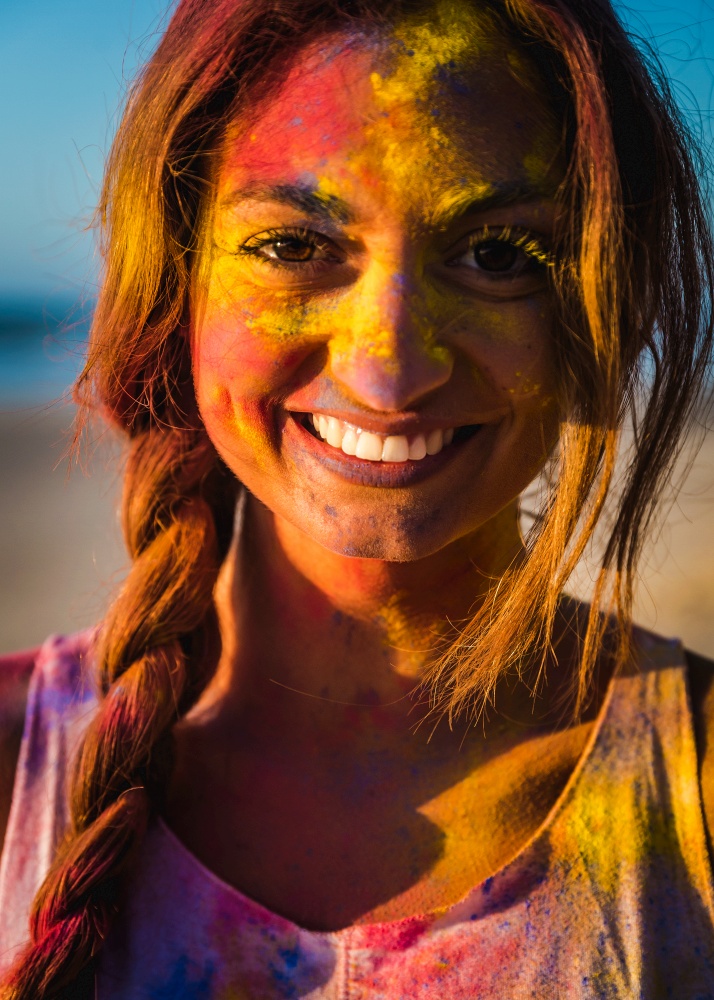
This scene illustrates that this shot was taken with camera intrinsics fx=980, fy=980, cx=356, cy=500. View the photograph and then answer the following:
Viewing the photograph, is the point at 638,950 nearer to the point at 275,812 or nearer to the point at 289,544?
the point at 275,812

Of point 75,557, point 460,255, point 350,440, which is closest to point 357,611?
point 350,440

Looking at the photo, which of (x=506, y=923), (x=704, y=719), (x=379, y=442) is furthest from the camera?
(x=704, y=719)

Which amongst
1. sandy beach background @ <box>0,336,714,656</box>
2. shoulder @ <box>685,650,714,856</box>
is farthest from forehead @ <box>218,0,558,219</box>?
sandy beach background @ <box>0,336,714,656</box>

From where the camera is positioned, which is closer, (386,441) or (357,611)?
(386,441)

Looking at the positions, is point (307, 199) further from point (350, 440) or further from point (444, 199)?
point (350, 440)

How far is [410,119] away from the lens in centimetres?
138

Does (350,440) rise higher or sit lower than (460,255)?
lower

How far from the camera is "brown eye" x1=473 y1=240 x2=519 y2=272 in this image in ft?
4.74

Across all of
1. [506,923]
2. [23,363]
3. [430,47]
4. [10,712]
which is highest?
[23,363]

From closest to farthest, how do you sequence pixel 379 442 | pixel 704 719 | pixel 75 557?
pixel 379 442
pixel 704 719
pixel 75 557

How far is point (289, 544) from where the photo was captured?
182cm

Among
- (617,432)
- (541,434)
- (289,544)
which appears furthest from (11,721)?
(617,432)

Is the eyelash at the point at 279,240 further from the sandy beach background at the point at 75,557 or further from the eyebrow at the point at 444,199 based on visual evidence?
the sandy beach background at the point at 75,557

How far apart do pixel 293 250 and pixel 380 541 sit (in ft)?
1.50
